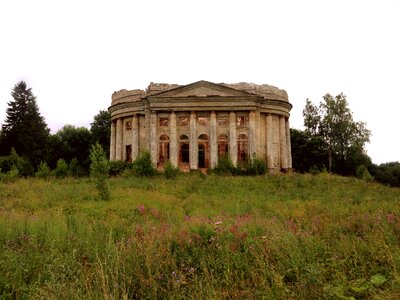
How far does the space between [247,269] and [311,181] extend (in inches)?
891

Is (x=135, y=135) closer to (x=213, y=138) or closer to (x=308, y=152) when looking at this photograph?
(x=213, y=138)

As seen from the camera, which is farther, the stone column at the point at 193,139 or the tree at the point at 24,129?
the tree at the point at 24,129

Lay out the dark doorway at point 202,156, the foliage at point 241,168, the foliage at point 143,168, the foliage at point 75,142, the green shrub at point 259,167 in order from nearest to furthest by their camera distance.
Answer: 1. the foliage at point 143,168
2. the green shrub at point 259,167
3. the foliage at point 241,168
4. the dark doorway at point 202,156
5. the foliage at point 75,142

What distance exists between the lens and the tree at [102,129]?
5809 centimetres

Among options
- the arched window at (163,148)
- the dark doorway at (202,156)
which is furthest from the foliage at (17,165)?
the dark doorway at (202,156)

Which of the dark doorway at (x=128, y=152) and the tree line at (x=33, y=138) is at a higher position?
the tree line at (x=33, y=138)

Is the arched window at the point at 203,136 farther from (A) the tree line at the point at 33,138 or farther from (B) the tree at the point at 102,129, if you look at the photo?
(B) the tree at the point at 102,129

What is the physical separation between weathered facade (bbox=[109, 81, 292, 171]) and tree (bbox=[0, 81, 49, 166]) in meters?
16.5

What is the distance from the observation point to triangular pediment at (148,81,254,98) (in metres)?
37.8

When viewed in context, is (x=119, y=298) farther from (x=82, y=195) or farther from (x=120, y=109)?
(x=120, y=109)

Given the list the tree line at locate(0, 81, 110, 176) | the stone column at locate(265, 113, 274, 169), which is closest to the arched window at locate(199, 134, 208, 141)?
the stone column at locate(265, 113, 274, 169)

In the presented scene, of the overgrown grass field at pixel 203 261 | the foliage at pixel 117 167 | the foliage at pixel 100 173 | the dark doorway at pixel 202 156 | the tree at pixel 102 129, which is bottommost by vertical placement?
the overgrown grass field at pixel 203 261

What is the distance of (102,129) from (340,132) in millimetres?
35052

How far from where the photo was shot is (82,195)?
19422 millimetres
